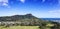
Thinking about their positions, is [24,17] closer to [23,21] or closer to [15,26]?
[23,21]

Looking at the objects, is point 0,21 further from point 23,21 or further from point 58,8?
point 58,8

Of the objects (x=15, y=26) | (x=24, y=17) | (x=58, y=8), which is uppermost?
(x=58, y=8)

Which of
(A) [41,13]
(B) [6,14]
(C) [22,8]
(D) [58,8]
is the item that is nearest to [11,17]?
(B) [6,14]

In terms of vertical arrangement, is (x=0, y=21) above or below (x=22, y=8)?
below

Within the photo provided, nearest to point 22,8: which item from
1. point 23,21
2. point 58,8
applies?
point 23,21

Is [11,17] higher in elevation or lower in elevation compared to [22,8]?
lower

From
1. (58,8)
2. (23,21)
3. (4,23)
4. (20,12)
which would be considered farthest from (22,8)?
(58,8)

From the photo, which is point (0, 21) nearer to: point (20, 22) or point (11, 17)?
point (11, 17)
